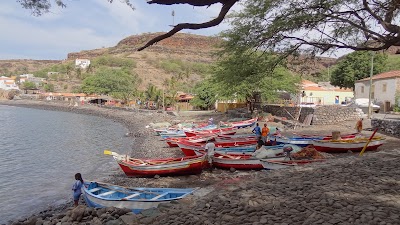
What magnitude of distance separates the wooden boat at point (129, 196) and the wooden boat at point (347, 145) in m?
9.08

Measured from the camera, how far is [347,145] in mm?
16344

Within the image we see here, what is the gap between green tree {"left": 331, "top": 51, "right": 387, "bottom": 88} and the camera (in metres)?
50.5

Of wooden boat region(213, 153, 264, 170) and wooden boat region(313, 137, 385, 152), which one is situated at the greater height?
wooden boat region(313, 137, 385, 152)

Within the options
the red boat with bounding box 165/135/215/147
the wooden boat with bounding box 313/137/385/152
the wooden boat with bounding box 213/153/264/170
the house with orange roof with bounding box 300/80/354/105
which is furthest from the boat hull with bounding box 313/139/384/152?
the house with orange roof with bounding box 300/80/354/105

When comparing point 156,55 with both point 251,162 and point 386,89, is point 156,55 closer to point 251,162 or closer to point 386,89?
point 386,89

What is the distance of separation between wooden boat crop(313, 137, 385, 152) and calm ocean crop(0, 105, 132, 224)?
11006 millimetres

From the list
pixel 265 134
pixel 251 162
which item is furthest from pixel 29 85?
pixel 251 162

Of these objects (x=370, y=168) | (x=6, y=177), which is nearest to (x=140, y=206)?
(x=370, y=168)

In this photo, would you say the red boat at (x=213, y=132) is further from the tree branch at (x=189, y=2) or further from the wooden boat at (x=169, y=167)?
the tree branch at (x=189, y=2)

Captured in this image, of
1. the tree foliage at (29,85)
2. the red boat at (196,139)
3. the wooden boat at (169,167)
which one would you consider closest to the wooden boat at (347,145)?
the wooden boat at (169,167)

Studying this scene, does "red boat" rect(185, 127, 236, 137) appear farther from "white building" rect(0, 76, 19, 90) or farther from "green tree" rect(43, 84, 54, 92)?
"white building" rect(0, 76, 19, 90)

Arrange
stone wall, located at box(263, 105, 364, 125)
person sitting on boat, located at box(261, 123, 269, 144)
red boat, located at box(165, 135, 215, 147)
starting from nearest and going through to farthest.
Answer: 1. person sitting on boat, located at box(261, 123, 269, 144)
2. red boat, located at box(165, 135, 215, 147)
3. stone wall, located at box(263, 105, 364, 125)

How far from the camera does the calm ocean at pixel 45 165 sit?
564 inches

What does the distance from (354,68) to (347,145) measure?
134 feet
